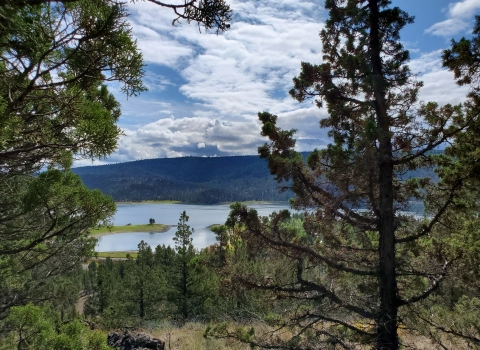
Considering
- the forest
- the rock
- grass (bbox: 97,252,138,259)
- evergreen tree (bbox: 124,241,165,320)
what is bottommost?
grass (bbox: 97,252,138,259)

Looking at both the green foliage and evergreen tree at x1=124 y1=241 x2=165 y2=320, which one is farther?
evergreen tree at x1=124 y1=241 x2=165 y2=320

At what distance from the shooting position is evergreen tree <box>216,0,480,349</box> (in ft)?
14.3

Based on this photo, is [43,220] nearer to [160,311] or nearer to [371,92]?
[371,92]

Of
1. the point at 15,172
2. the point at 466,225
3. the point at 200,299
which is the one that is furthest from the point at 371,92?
the point at 200,299

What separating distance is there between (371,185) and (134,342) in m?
6.78

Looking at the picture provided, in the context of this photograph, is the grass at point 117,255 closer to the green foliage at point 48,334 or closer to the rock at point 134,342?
the rock at point 134,342

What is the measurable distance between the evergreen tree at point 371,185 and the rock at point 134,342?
12.2ft

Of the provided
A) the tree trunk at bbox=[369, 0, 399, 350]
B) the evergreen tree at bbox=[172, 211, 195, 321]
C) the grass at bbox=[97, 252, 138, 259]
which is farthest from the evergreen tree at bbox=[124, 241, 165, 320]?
the grass at bbox=[97, 252, 138, 259]

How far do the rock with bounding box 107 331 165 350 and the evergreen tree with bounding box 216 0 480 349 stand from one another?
372cm

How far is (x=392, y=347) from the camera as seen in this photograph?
4.25m

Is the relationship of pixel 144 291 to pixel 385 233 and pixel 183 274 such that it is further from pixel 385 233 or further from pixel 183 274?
pixel 385 233

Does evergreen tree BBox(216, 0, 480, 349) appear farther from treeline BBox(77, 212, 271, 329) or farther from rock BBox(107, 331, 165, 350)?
treeline BBox(77, 212, 271, 329)

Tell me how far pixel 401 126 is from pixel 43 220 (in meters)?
5.21

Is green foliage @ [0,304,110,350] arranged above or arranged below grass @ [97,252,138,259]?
above
